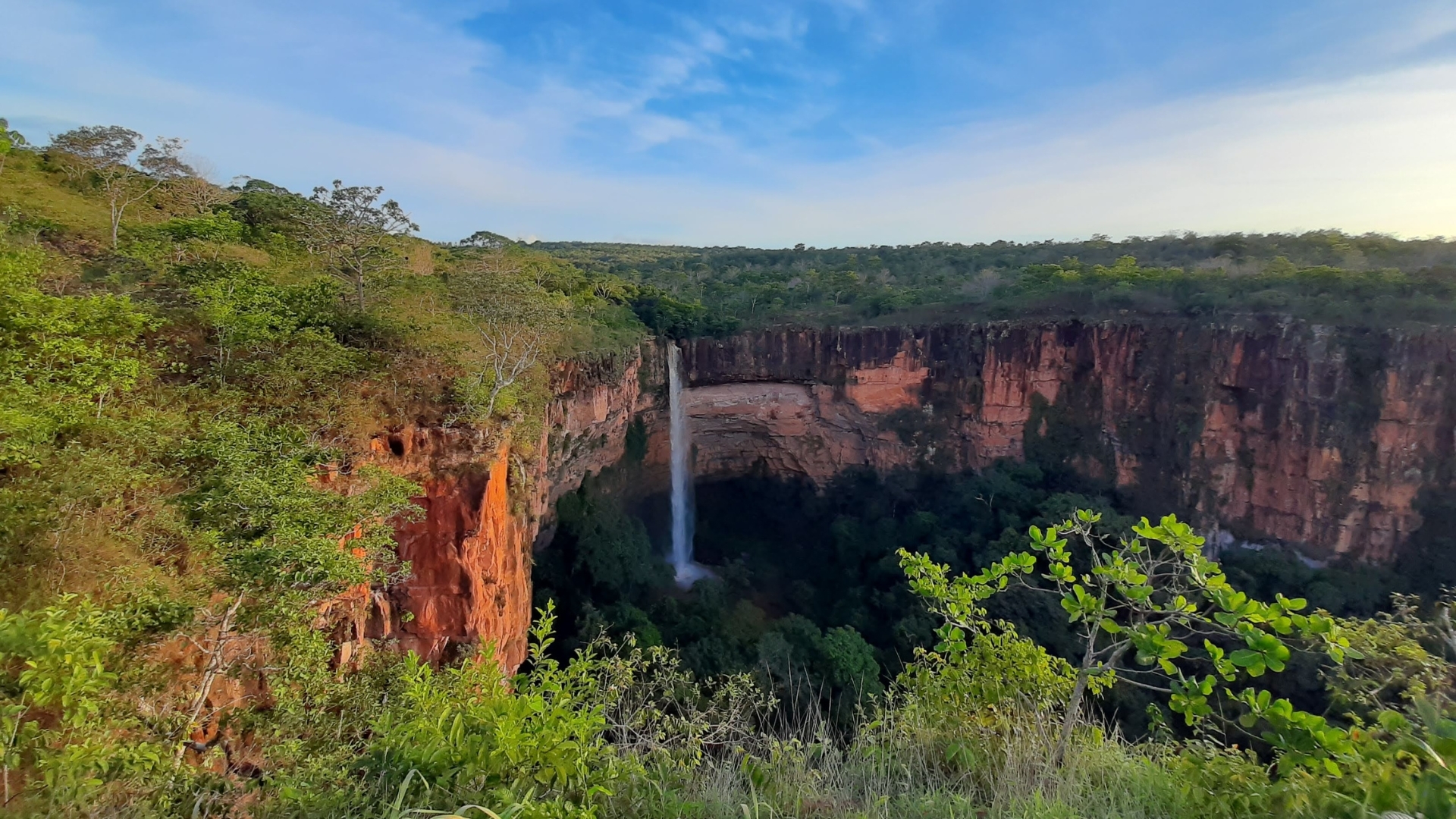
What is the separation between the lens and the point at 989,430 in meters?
21.9

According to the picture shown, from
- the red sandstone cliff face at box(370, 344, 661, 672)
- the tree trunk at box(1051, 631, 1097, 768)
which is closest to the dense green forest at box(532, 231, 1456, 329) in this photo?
the red sandstone cliff face at box(370, 344, 661, 672)

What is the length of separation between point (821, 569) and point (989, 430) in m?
7.79

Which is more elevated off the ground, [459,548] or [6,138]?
[6,138]

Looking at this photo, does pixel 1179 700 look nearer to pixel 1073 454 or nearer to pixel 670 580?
pixel 670 580

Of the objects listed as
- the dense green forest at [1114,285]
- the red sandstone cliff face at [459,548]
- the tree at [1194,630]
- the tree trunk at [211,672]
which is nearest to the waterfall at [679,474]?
the dense green forest at [1114,285]

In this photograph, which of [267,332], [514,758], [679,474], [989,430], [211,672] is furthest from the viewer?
[679,474]

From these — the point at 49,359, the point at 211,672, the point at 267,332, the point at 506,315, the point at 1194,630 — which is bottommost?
the point at 211,672

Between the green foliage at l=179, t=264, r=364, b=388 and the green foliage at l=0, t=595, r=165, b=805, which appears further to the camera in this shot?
the green foliage at l=179, t=264, r=364, b=388

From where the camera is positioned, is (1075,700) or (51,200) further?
(51,200)

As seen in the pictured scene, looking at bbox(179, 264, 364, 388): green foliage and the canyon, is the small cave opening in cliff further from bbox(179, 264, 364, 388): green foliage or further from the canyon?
bbox(179, 264, 364, 388): green foliage

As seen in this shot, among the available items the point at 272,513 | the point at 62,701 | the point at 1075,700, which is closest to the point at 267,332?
the point at 272,513

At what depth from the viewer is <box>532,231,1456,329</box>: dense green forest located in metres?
16.3

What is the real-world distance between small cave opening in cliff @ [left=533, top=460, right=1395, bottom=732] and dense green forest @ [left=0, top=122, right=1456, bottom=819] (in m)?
0.68

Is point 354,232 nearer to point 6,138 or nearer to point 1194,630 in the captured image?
point 6,138
